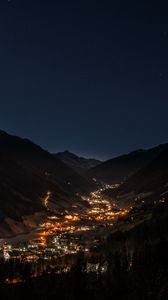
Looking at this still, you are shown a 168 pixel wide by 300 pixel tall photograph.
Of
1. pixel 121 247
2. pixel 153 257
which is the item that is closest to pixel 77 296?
pixel 153 257

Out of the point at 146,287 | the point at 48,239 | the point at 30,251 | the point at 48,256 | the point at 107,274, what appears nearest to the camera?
the point at 146,287

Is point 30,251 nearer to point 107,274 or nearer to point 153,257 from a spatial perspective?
point 107,274

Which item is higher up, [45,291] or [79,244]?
[79,244]

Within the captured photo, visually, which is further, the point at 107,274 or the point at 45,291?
the point at 107,274

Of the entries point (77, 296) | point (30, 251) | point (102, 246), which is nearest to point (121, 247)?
point (102, 246)

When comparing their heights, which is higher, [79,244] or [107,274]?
[79,244]

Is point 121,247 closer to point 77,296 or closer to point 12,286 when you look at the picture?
point 12,286

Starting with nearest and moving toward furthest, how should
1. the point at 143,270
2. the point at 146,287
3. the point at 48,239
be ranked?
1. the point at 146,287
2. the point at 143,270
3. the point at 48,239

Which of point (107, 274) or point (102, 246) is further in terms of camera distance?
point (102, 246)

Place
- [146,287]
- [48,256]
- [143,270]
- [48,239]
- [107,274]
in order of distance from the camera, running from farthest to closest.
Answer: [48,239], [48,256], [107,274], [143,270], [146,287]
